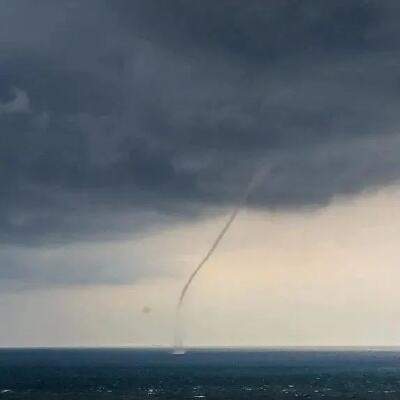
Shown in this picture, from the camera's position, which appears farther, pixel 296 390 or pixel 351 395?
pixel 296 390

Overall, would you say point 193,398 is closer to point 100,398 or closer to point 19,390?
point 100,398

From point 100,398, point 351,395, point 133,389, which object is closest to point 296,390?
point 351,395

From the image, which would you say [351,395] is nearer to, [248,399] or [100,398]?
[248,399]

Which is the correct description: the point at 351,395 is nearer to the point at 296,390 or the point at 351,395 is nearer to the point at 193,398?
the point at 296,390

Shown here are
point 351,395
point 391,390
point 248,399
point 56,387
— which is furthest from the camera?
point 56,387

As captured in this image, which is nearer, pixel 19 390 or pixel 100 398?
pixel 100 398

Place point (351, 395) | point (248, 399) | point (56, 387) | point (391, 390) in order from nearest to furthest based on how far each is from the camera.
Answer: point (248, 399) → point (351, 395) → point (391, 390) → point (56, 387)

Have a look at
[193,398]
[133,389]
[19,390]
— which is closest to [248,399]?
[193,398]

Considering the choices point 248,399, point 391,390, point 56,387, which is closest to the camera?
point 248,399
